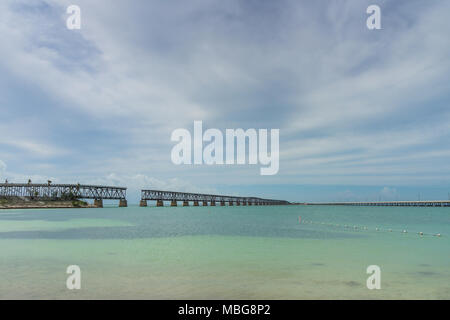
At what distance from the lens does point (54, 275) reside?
56.4 ft

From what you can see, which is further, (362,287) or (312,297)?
(362,287)

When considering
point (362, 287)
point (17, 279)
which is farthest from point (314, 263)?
point (17, 279)

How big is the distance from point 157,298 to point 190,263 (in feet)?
25.2

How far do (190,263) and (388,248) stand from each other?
19.8m

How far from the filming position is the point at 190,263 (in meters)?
21.2

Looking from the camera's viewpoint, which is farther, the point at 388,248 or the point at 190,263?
the point at 388,248

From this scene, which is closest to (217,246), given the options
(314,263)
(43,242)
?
(314,263)

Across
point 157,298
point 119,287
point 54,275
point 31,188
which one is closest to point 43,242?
point 54,275
